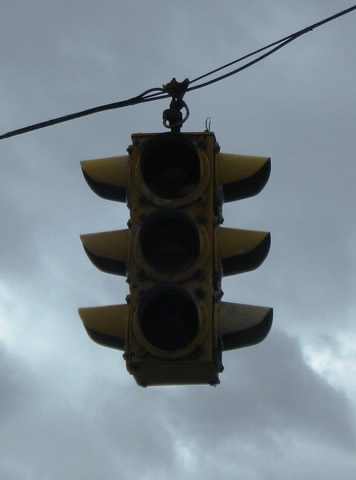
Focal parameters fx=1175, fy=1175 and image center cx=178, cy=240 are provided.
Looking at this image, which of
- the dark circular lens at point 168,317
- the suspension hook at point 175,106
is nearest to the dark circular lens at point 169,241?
the dark circular lens at point 168,317

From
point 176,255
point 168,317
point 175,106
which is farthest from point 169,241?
point 175,106

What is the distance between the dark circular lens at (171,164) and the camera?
21.6 ft

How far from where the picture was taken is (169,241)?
6.44 meters

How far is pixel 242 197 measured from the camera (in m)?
6.78

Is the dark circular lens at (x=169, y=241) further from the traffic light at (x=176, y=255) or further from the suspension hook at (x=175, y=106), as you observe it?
the suspension hook at (x=175, y=106)

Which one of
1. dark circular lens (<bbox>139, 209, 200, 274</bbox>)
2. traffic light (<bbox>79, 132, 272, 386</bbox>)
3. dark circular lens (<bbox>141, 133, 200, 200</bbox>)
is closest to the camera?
traffic light (<bbox>79, 132, 272, 386</bbox>)

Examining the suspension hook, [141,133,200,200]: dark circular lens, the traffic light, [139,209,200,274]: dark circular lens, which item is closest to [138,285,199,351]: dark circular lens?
the traffic light

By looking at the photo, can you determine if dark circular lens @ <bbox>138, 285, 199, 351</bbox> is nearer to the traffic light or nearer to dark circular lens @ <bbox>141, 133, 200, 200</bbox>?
the traffic light

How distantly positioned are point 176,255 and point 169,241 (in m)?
0.09

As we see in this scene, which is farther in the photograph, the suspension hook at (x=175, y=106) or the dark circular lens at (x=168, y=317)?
the suspension hook at (x=175, y=106)

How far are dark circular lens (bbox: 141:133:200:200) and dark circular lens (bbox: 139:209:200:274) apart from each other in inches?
9.4

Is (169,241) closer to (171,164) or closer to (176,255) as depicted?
(176,255)

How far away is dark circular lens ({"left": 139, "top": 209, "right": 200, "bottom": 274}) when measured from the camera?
6.27 meters

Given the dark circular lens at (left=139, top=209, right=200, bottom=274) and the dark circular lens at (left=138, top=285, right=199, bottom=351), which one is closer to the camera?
the dark circular lens at (left=138, top=285, right=199, bottom=351)
